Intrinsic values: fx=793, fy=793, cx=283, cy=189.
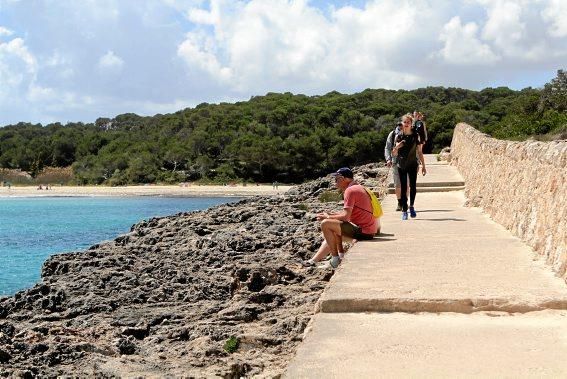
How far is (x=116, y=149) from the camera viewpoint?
79.8 meters

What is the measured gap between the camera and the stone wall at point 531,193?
641cm

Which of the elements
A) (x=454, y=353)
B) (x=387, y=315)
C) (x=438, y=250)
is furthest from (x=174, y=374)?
(x=438, y=250)

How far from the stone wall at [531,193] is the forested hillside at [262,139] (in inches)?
1484

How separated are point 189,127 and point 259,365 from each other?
76.3 metres

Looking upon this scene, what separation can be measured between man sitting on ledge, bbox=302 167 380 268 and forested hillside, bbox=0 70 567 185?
40473 mm

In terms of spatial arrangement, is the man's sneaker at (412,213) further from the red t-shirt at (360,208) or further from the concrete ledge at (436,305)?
the concrete ledge at (436,305)

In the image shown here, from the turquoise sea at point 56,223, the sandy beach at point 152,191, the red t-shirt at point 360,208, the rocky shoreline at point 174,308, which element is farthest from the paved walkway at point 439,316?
the sandy beach at point 152,191

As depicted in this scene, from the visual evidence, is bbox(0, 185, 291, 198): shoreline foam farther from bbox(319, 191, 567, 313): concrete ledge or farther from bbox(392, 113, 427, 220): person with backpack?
bbox(319, 191, 567, 313): concrete ledge

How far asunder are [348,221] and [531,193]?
6.00 feet

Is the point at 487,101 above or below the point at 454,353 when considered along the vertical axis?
above

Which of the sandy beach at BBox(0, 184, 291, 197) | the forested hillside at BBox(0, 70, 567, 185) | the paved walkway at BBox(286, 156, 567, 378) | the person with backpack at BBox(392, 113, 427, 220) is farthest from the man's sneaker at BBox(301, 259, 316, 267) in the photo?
the sandy beach at BBox(0, 184, 291, 197)

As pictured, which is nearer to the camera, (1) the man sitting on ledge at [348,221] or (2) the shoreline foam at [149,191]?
(1) the man sitting on ledge at [348,221]

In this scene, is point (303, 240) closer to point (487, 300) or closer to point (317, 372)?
point (487, 300)

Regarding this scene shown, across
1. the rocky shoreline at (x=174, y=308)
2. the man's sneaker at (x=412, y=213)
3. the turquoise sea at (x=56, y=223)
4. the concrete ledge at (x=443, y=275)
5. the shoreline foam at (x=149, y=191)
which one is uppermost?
the man's sneaker at (x=412, y=213)
